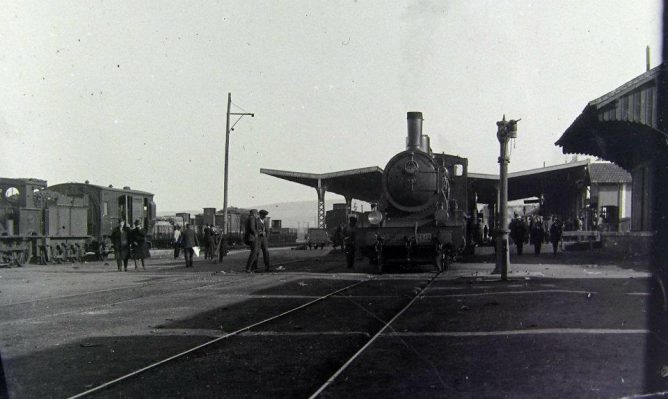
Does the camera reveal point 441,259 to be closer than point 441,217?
No

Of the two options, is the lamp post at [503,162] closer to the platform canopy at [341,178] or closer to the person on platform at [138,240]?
the person on platform at [138,240]

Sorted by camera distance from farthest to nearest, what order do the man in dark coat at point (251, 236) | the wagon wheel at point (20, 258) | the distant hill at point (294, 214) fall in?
the distant hill at point (294, 214), the wagon wheel at point (20, 258), the man in dark coat at point (251, 236)

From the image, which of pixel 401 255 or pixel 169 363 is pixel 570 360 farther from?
pixel 401 255

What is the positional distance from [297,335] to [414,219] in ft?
31.2

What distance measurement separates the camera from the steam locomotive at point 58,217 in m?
22.5

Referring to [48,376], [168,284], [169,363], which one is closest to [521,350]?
[169,363]

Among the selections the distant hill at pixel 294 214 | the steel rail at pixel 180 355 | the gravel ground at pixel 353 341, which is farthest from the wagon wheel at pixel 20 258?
the distant hill at pixel 294 214

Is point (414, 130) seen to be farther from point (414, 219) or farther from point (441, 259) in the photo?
point (441, 259)

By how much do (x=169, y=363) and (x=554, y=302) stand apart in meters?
5.95

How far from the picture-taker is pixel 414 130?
18547mm

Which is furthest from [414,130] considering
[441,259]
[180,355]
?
[180,355]

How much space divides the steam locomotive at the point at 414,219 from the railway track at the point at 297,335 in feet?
12.1

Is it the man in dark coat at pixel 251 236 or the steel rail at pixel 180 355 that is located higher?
the man in dark coat at pixel 251 236

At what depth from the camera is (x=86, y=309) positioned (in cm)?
1002
